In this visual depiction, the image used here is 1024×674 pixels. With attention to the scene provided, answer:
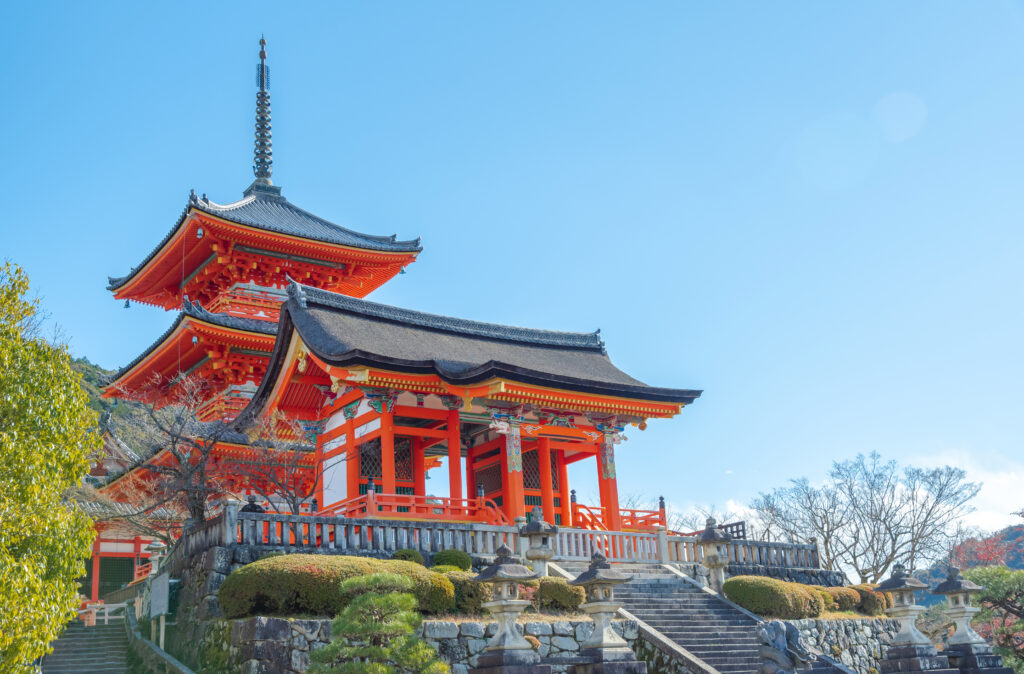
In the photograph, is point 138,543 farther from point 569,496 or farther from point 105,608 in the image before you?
point 569,496

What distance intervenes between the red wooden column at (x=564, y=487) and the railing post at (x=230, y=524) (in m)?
11.1

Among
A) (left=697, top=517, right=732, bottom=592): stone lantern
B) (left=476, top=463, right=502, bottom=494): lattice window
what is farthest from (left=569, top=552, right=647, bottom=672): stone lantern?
(left=476, top=463, right=502, bottom=494): lattice window

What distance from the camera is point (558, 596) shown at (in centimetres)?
1698

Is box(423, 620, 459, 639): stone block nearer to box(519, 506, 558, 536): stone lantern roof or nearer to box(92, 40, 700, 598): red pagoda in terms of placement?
box(519, 506, 558, 536): stone lantern roof

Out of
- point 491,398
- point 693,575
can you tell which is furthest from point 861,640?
point 491,398

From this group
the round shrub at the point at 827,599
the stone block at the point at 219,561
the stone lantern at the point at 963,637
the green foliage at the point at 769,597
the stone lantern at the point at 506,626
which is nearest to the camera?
the stone lantern at the point at 506,626

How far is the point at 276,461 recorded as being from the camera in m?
24.6

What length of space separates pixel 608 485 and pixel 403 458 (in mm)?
5292

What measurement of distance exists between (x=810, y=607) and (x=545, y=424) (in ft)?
24.7

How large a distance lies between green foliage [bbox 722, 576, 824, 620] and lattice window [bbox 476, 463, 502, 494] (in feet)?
24.5

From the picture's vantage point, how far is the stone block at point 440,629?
47.8 ft

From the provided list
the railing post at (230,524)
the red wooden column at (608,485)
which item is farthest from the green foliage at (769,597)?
the railing post at (230,524)

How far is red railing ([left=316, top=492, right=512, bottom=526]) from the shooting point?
20156 millimetres

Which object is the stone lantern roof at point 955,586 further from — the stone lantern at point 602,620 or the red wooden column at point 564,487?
the red wooden column at point 564,487
